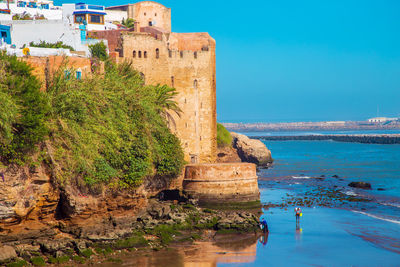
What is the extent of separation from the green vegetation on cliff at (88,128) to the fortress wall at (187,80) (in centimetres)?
389

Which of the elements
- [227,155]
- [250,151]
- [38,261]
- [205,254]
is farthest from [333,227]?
[250,151]

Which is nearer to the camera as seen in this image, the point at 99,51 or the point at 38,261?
the point at 38,261

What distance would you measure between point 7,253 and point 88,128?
6735 mm

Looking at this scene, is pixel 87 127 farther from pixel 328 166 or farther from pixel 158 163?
pixel 328 166

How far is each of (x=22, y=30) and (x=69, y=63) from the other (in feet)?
31.4

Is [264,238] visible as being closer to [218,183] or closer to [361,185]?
[218,183]

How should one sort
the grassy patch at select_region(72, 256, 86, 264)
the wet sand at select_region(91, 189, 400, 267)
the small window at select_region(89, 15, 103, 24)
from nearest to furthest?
1. the grassy patch at select_region(72, 256, 86, 264)
2. the wet sand at select_region(91, 189, 400, 267)
3. the small window at select_region(89, 15, 103, 24)

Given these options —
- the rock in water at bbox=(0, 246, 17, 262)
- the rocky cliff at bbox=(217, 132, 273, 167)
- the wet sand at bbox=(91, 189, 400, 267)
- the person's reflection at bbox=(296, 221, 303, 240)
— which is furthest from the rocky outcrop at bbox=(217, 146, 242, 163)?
the rock in water at bbox=(0, 246, 17, 262)

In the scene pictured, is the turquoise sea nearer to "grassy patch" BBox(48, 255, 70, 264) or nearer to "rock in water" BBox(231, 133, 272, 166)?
"grassy patch" BBox(48, 255, 70, 264)

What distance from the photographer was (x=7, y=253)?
2159cm

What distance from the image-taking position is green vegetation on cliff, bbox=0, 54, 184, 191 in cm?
2319

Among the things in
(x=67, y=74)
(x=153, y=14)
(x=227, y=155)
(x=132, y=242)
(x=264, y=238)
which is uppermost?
Result: (x=153, y=14)

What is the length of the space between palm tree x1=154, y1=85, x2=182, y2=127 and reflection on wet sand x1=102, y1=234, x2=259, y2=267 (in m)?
9.61

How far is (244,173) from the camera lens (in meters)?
33.5
